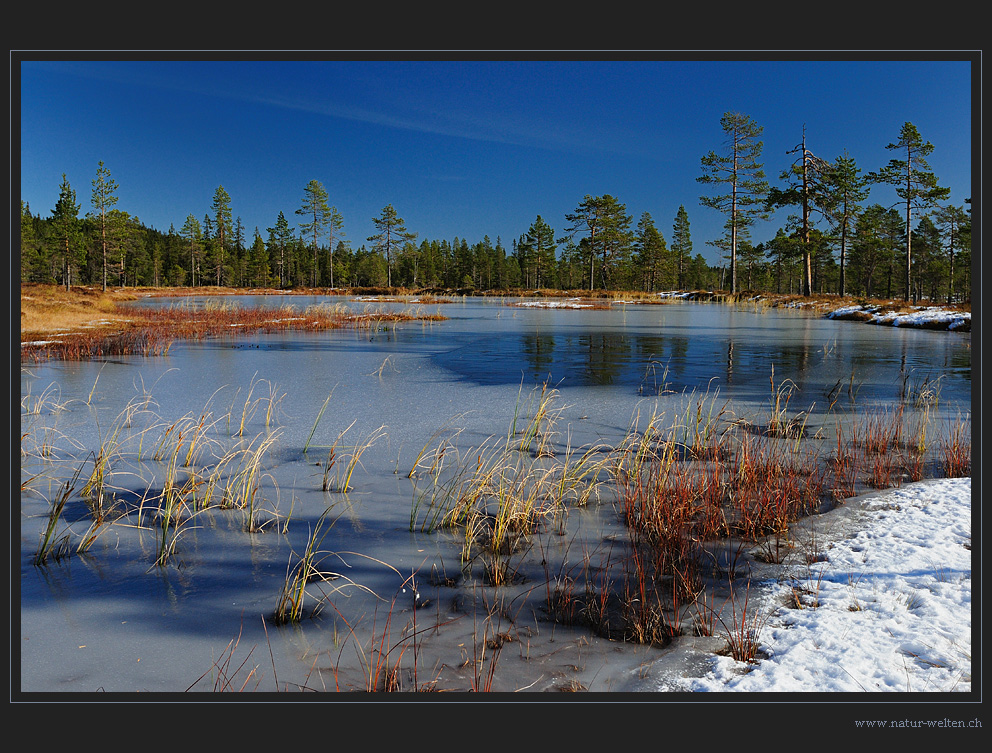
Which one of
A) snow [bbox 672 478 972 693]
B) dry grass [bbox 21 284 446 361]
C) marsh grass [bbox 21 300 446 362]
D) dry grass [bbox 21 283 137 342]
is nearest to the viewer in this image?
snow [bbox 672 478 972 693]

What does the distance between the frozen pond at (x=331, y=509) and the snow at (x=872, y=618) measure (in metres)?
0.61

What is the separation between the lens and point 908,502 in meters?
4.41

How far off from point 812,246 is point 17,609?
43.6m

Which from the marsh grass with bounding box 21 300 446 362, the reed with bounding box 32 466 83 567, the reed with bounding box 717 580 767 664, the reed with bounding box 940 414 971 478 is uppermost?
the marsh grass with bounding box 21 300 446 362

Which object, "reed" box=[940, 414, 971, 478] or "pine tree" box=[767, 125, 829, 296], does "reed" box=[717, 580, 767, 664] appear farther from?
"pine tree" box=[767, 125, 829, 296]

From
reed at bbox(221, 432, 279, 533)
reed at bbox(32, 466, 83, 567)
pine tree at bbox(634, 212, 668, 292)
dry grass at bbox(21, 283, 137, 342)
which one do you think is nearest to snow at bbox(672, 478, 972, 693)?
reed at bbox(221, 432, 279, 533)

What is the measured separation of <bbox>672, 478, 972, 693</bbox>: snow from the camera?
244cm

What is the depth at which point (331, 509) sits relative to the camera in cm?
460

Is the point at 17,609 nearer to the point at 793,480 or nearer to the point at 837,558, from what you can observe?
the point at 837,558

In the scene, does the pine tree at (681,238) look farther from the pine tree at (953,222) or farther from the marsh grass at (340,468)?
the marsh grass at (340,468)

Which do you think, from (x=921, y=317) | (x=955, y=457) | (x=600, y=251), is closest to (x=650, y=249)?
(x=600, y=251)

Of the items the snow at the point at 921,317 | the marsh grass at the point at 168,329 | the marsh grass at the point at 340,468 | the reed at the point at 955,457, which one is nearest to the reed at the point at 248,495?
the marsh grass at the point at 340,468

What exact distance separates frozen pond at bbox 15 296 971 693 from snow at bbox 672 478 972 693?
61 centimetres
